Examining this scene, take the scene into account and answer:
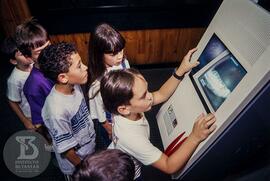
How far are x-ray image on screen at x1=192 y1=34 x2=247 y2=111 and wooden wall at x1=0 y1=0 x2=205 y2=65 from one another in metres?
1.66

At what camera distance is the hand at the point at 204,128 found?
3.52 feet

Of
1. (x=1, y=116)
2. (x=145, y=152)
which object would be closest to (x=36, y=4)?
(x=1, y=116)

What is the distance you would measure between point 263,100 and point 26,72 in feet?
4.70

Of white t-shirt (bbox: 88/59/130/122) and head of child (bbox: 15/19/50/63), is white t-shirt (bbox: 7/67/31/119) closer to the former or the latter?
head of child (bbox: 15/19/50/63)

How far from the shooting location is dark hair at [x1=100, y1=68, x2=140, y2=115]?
1054mm

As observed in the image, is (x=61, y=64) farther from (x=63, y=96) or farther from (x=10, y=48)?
(x=10, y=48)

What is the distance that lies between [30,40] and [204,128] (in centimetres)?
121

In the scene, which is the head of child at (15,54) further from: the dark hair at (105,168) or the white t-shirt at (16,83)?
the dark hair at (105,168)

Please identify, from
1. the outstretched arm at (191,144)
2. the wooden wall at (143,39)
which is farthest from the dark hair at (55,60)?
the wooden wall at (143,39)

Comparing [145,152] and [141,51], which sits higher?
[145,152]

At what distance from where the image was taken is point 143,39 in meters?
2.97

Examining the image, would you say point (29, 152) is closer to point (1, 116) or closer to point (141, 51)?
point (1, 116)

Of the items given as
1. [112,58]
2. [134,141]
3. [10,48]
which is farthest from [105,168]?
[10,48]

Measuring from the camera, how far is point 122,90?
1051 mm
